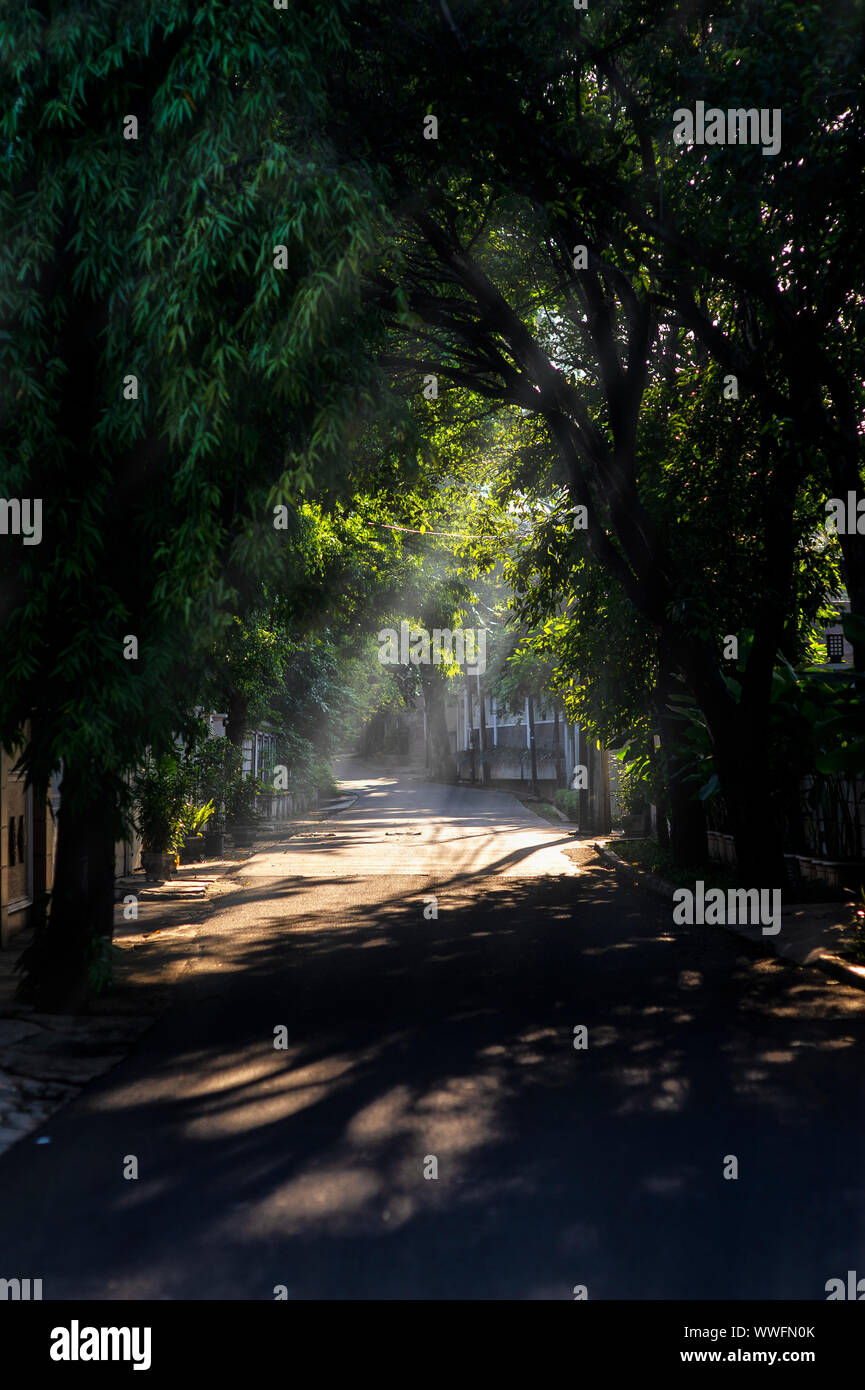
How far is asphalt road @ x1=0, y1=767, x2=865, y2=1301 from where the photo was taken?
14.1 ft

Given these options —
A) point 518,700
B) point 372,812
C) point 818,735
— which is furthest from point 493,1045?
point 518,700

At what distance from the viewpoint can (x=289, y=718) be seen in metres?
41.6

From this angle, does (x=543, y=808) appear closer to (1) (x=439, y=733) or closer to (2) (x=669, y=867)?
(2) (x=669, y=867)

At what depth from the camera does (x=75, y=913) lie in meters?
9.14

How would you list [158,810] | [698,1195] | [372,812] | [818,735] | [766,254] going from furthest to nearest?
[372,812] < [158,810] < [818,735] < [766,254] < [698,1195]

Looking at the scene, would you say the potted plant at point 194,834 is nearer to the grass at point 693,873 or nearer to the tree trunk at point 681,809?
the grass at point 693,873

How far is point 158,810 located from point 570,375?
9110 mm

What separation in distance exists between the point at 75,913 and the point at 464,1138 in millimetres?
4367

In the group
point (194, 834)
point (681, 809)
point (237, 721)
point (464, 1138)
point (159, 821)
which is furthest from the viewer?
point (237, 721)

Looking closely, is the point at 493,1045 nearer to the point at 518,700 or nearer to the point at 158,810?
the point at 158,810

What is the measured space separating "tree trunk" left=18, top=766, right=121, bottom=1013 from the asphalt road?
32.8 inches

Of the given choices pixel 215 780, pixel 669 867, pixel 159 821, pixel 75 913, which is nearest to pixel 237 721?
pixel 215 780

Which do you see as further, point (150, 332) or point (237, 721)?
point (237, 721)

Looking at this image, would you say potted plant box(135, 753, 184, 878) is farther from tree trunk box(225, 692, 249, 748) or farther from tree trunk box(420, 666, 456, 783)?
tree trunk box(420, 666, 456, 783)
